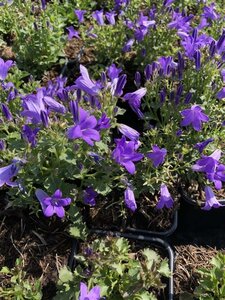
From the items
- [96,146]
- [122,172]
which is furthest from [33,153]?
[122,172]

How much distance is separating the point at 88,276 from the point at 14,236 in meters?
0.72

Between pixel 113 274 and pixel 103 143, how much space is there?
0.72m

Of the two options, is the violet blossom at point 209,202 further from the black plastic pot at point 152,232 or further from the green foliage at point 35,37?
the green foliage at point 35,37

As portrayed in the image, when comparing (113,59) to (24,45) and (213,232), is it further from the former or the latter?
(213,232)

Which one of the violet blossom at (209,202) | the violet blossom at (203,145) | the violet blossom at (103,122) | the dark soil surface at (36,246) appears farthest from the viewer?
the dark soil surface at (36,246)

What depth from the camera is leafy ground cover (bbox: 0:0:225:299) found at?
6.98 feet

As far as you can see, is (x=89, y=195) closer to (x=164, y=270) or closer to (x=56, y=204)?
(x=56, y=204)

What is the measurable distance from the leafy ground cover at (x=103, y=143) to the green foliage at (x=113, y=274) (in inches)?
2.2

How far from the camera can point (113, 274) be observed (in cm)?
224

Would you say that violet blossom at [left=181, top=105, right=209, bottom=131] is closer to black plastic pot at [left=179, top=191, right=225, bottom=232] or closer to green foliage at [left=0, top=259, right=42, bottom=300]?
black plastic pot at [left=179, top=191, right=225, bottom=232]

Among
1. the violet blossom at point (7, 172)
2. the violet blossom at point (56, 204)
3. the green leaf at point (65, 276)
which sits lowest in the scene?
the green leaf at point (65, 276)

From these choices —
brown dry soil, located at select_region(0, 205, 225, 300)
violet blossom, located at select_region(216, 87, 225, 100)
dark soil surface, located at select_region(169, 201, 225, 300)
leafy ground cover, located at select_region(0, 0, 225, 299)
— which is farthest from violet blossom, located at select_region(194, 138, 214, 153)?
brown dry soil, located at select_region(0, 205, 225, 300)

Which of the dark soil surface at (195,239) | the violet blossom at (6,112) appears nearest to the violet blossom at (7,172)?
the violet blossom at (6,112)

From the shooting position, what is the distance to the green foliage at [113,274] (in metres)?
2.09
